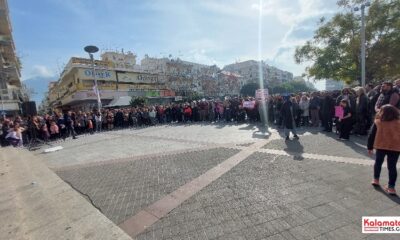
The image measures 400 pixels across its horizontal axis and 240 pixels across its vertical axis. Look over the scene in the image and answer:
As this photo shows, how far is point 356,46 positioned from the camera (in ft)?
61.3

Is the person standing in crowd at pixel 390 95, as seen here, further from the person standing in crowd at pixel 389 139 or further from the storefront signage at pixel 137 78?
the storefront signage at pixel 137 78

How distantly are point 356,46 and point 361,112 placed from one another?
12504 mm

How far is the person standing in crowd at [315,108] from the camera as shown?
12.3 meters

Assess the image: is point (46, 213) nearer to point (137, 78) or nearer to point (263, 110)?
point (263, 110)

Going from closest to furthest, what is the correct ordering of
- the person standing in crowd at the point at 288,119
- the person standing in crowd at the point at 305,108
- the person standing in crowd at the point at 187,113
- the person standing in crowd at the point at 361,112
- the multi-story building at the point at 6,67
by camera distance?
the person standing in crowd at the point at 361,112, the person standing in crowd at the point at 288,119, the person standing in crowd at the point at 305,108, the person standing in crowd at the point at 187,113, the multi-story building at the point at 6,67

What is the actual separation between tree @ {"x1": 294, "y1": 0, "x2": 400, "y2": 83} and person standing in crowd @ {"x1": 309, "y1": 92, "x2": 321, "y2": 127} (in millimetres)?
9814

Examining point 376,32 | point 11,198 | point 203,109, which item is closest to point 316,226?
point 11,198

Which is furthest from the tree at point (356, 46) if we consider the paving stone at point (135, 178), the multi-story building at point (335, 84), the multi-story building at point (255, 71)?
the multi-story building at point (255, 71)

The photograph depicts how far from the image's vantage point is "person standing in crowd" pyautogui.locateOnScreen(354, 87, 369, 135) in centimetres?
905

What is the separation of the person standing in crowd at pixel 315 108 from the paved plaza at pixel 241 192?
166 inches

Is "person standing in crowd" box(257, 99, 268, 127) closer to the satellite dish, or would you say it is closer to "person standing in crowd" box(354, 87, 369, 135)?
"person standing in crowd" box(354, 87, 369, 135)

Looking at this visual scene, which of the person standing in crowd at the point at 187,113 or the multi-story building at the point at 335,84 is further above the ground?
the multi-story building at the point at 335,84

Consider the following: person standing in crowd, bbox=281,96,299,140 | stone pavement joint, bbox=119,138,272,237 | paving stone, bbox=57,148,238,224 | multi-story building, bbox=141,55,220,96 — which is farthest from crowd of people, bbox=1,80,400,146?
multi-story building, bbox=141,55,220,96

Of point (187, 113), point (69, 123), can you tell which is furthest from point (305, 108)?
point (69, 123)
